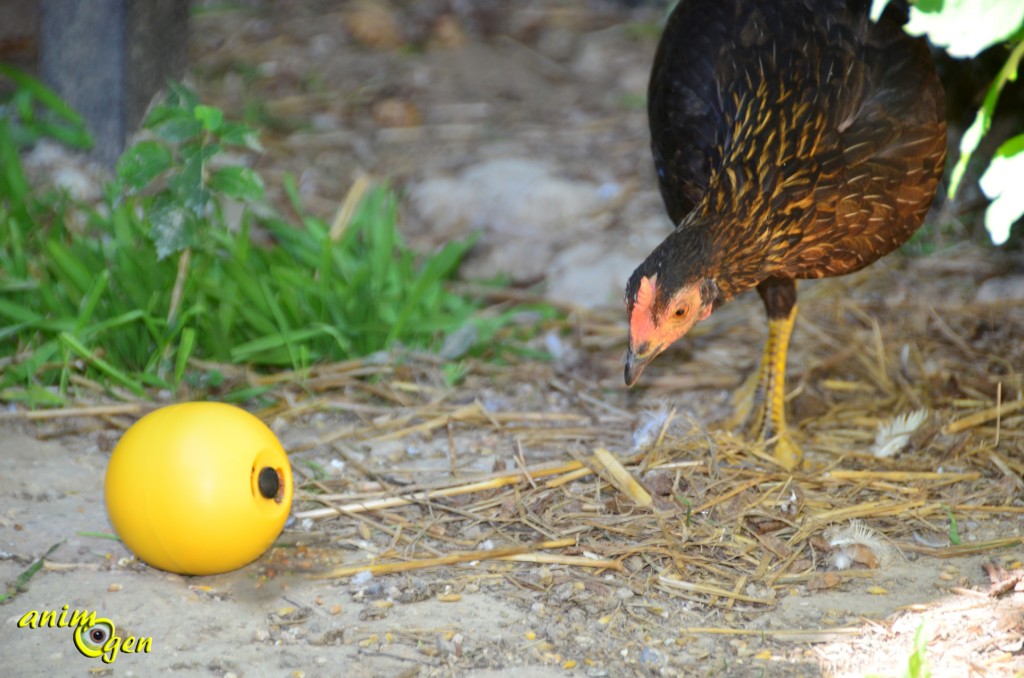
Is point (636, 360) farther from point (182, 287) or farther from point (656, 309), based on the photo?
point (182, 287)

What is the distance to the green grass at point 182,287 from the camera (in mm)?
3447

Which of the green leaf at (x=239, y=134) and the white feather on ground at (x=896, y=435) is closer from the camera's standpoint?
the white feather on ground at (x=896, y=435)

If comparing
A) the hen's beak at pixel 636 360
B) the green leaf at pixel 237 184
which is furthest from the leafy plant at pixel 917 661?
the green leaf at pixel 237 184

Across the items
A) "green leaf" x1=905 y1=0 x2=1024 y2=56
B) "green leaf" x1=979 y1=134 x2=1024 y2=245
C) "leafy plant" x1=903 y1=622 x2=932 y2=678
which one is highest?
"green leaf" x1=905 y1=0 x2=1024 y2=56

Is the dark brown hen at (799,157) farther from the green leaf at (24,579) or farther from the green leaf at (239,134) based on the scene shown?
the green leaf at (24,579)

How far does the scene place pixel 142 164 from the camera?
3379 mm

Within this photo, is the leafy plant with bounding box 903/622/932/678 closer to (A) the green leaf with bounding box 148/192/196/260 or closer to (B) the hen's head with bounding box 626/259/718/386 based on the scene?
(B) the hen's head with bounding box 626/259/718/386

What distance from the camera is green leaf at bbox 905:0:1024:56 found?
1808mm

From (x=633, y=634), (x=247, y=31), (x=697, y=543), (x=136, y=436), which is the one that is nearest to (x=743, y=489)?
(x=697, y=543)

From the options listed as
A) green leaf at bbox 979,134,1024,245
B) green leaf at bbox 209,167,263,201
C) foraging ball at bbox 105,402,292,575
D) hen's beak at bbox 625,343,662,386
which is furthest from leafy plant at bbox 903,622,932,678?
green leaf at bbox 209,167,263,201

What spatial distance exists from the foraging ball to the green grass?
910mm

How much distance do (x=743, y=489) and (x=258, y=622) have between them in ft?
4.26

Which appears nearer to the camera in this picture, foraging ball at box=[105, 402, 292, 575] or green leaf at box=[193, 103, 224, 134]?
foraging ball at box=[105, 402, 292, 575]

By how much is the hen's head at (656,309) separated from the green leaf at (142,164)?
1.49 m
